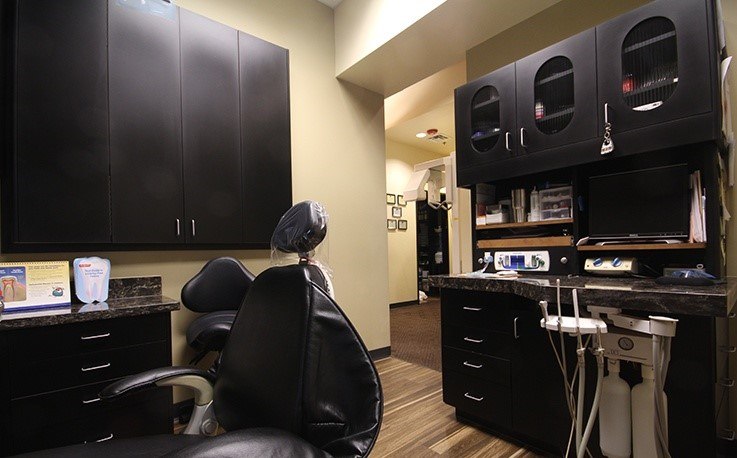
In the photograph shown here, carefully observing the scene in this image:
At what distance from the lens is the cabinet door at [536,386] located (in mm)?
1737

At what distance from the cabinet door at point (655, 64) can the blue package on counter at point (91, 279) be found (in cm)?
285

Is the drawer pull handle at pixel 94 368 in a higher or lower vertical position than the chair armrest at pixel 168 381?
lower

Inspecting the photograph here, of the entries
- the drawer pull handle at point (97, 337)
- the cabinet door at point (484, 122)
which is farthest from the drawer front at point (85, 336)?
the cabinet door at point (484, 122)

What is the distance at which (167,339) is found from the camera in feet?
5.80

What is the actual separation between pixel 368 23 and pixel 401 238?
448 centimetres

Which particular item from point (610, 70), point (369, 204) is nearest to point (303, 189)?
point (369, 204)

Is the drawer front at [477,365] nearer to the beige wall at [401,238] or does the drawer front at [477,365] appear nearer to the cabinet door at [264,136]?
the cabinet door at [264,136]

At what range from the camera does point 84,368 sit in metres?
1.54

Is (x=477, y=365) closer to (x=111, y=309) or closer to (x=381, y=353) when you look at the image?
(x=381, y=353)

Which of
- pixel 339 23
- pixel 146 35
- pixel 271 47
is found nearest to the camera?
pixel 146 35

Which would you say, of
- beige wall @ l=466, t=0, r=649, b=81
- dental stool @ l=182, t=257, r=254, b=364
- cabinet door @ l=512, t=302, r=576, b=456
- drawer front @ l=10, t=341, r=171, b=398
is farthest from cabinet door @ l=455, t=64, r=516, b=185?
drawer front @ l=10, t=341, r=171, b=398

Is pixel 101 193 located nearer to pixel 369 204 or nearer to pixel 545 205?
pixel 369 204

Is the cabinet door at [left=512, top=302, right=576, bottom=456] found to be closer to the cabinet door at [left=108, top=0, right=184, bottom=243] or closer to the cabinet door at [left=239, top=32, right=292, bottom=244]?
the cabinet door at [left=239, top=32, right=292, bottom=244]

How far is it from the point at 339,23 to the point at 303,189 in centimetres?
161
